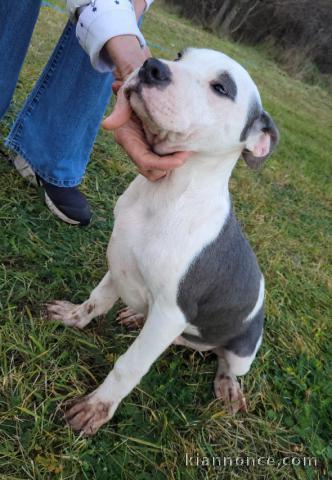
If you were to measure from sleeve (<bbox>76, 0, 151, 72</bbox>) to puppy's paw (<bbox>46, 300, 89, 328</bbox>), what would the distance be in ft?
4.34

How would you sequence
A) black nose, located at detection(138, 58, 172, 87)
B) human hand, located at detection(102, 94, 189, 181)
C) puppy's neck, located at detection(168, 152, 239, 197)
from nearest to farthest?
black nose, located at detection(138, 58, 172, 87) < human hand, located at detection(102, 94, 189, 181) < puppy's neck, located at detection(168, 152, 239, 197)

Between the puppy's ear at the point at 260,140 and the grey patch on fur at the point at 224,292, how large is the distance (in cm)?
30

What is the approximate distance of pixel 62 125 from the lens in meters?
3.23

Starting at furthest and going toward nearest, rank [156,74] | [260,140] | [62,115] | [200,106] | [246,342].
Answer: [62,115] → [246,342] → [260,140] → [200,106] → [156,74]

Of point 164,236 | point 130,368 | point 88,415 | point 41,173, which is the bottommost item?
point 41,173

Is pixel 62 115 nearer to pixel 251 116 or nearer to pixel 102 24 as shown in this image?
pixel 102 24

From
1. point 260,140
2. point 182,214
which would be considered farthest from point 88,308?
point 260,140

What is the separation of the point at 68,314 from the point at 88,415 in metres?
0.62

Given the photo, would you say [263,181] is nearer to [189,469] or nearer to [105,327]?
[105,327]

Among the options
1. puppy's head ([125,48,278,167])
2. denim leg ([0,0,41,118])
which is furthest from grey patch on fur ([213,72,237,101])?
denim leg ([0,0,41,118])

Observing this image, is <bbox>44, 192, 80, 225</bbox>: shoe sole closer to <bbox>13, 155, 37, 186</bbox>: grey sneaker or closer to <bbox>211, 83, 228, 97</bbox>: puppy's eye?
<bbox>13, 155, 37, 186</bbox>: grey sneaker

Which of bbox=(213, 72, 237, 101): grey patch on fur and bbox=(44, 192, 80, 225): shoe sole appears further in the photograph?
bbox=(44, 192, 80, 225): shoe sole

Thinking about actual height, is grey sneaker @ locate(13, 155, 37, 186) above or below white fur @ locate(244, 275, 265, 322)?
below

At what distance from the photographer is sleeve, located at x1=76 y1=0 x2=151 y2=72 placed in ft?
7.18
